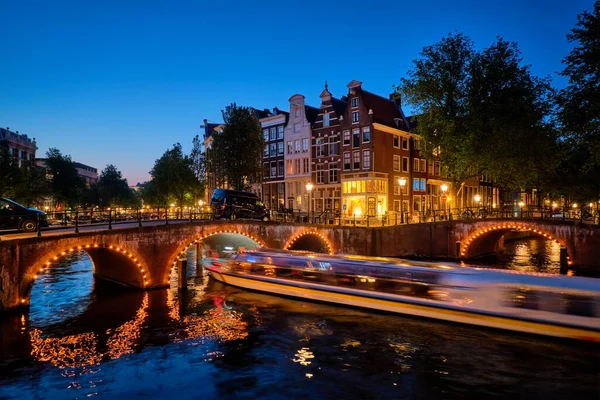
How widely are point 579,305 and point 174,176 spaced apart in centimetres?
5871

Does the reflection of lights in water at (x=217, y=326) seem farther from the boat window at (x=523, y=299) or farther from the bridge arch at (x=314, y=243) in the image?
the bridge arch at (x=314, y=243)

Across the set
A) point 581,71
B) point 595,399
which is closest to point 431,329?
point 595,399

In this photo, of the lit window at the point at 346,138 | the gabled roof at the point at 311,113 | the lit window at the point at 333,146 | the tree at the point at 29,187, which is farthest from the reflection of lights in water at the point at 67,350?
Answer: the gabled roof at the point at 311,113

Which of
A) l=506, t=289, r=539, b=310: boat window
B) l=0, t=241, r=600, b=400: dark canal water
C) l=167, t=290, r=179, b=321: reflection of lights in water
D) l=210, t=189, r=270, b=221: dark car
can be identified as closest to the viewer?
l=0, t=241, r=600, b=400: dark canal water

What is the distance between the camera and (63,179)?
6931 centimetres

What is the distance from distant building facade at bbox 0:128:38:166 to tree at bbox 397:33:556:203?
74.6m

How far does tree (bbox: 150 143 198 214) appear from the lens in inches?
2557

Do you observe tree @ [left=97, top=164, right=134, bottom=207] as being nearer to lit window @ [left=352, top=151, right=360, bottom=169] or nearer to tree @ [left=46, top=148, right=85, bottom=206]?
tree @ [left=46, top=148, right=85, bottom=206]

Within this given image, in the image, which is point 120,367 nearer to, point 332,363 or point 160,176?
point 332,363

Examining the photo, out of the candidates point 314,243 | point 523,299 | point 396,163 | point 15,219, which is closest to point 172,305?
point 15,219

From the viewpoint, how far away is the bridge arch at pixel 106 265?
59.7 ft

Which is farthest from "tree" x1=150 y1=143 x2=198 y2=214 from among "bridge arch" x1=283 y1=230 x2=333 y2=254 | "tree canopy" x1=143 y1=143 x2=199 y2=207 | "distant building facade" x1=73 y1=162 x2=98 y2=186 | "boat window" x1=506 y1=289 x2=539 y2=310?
"distant building facade" x1=73 y1=162 x2=98 y2=186

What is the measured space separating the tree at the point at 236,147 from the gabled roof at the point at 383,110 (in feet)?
45.3

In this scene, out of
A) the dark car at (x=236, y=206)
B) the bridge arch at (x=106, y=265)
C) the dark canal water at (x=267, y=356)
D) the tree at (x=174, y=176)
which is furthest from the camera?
the tree at (x=174, y=176)
